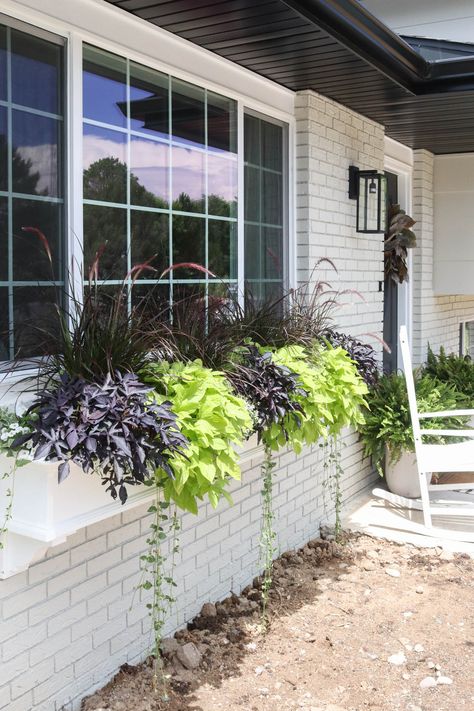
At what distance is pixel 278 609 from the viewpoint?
12.0ft

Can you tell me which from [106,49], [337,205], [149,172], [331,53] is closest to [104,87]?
[106,49]

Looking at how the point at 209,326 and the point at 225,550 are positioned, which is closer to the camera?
the point at 209,326

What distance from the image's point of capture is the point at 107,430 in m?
2.26

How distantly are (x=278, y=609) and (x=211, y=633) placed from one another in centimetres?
39

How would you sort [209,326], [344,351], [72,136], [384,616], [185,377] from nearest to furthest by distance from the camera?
[185,377]
[72,136]
[209,326]
[384,616]
[344,351]

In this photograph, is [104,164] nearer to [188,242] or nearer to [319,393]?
[188,242]

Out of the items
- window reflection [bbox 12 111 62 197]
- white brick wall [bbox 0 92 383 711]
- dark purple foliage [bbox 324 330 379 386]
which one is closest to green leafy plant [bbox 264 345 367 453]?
dark purple foliage [bbox 324 330 379 386]

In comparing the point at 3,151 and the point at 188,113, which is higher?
the point at 188,113

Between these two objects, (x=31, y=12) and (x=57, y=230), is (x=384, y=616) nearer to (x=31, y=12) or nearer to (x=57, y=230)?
(x=57, y=230)

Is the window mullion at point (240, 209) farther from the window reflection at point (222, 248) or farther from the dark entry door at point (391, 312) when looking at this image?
the dark entry door at point (391, 312)

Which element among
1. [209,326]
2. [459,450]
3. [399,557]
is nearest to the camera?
[209,326]

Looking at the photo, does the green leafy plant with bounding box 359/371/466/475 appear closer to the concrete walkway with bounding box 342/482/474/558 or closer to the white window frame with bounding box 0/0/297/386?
the concrete walkway with bounding box 342/482/474/558

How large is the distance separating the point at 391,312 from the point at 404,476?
2.00m

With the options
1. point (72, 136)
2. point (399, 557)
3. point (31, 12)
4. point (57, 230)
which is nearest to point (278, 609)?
point (399, 557)
